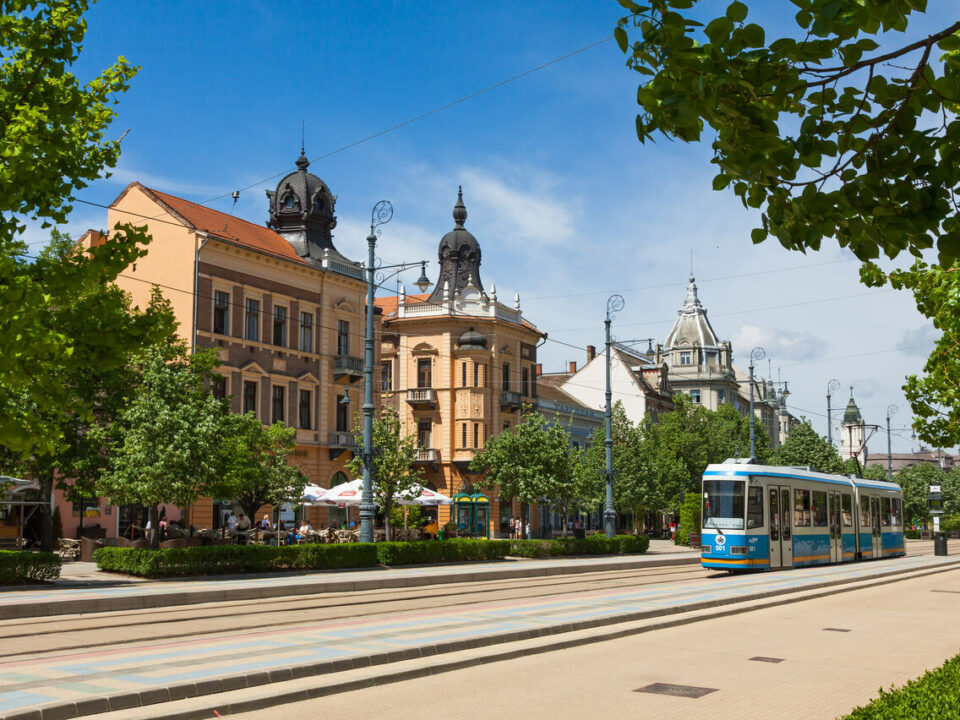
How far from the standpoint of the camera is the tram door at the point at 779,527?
3080cm

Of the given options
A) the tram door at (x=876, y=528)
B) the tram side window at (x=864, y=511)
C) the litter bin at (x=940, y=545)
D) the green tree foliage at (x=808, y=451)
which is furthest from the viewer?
the green tree foliage at (x=808, y=451)

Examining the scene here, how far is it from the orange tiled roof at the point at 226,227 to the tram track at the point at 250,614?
87.4ft

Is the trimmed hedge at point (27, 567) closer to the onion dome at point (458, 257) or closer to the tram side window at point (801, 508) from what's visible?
the tram side window at point (801, 508)

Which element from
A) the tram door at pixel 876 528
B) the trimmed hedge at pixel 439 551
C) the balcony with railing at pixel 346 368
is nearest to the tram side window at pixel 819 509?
the tram door at pixel 876 528

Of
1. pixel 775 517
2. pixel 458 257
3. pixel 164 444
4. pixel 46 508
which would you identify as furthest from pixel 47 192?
pixel 458 257

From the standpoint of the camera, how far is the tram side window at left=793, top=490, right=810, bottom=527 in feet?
106

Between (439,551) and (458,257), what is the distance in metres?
41.5

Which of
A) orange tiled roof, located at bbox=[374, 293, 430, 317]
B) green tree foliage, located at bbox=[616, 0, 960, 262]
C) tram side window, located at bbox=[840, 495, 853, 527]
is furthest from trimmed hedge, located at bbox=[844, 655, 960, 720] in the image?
orange tiled roof, located at bbox=[374, 293, 430, 317]

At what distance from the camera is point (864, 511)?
3919 cm

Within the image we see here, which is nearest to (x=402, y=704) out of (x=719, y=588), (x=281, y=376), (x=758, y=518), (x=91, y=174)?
(x=91, y=174)

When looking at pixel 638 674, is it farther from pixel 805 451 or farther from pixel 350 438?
pixel 805 451

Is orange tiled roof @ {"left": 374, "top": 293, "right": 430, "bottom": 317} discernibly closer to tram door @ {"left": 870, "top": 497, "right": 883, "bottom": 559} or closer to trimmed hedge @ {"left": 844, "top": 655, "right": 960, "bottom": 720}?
tram door @ {"left": 870, "top": 497, "right": 883, "bottom": 559}

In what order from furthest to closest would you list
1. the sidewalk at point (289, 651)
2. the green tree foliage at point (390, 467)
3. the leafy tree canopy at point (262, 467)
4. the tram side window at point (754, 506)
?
1. the green tree foliage at point (390, 467)
2. the leafy tree canopy at point (262, 467)
3. the tram side window at point (754, 506)
4. the sidewalk at point (289, 651)

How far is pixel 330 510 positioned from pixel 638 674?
4298 cm
